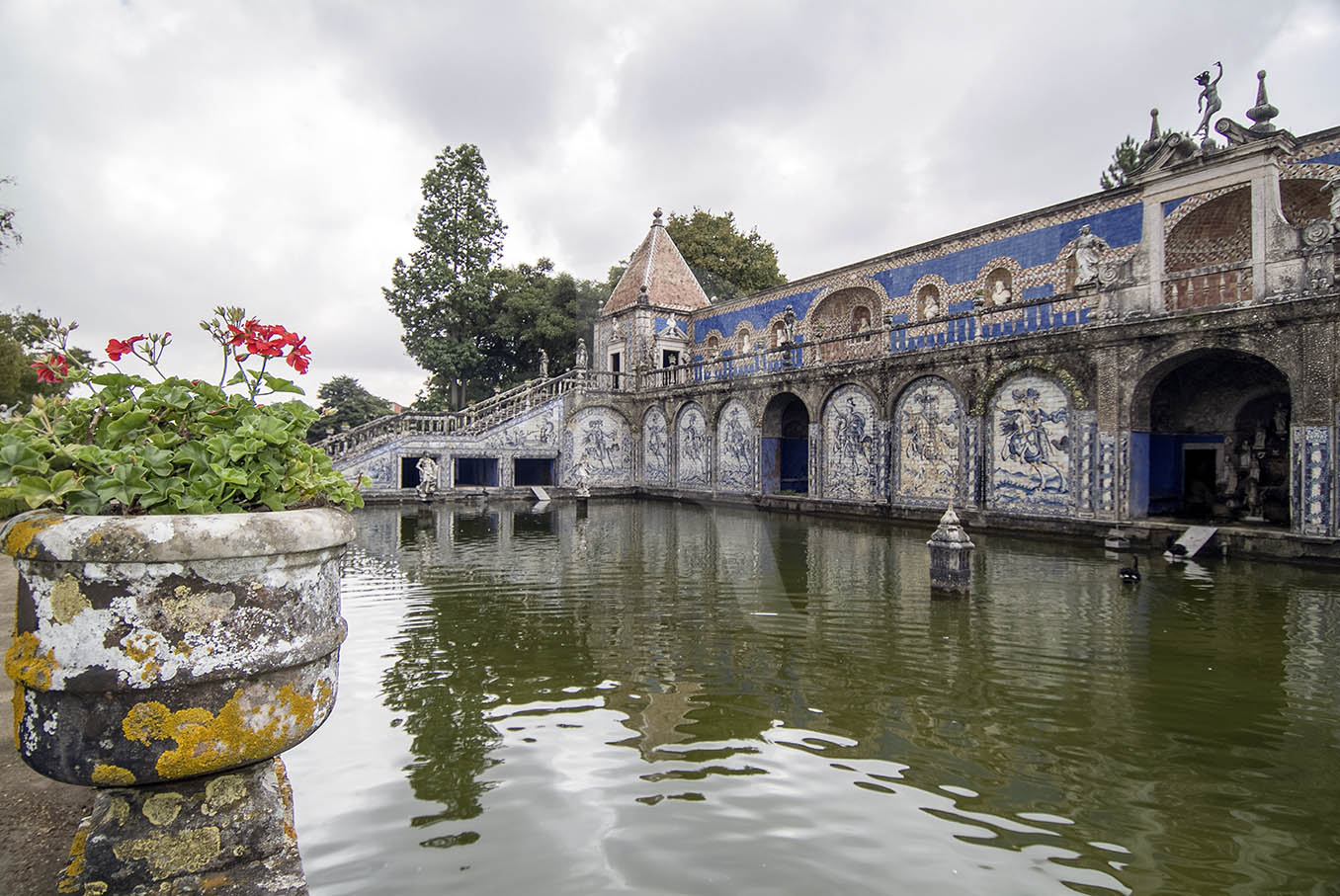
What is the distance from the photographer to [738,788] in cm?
380

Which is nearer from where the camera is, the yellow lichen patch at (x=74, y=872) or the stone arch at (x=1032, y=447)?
the yellow lichen patch at (x=74, y=872)

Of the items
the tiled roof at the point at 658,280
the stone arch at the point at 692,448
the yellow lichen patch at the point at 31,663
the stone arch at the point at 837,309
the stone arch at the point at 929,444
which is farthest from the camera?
the tiled roof at the point at 658,280

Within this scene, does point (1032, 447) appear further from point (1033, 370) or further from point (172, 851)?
point (172, 851)

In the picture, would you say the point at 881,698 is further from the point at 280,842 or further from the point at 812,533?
the point at 812,533

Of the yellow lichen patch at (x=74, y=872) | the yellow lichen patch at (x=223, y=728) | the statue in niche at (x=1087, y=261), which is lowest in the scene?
the yellow lichen patch at (x=74, y=872)

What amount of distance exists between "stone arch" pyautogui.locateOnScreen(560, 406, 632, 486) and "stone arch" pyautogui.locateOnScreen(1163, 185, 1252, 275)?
1857cm

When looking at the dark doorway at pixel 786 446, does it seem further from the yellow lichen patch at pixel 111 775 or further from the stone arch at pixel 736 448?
the yellow lichen patch at pixel 111 775

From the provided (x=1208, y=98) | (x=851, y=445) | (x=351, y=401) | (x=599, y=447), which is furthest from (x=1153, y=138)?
(x=351, y=401)

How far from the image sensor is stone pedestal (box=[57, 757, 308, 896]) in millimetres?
2043

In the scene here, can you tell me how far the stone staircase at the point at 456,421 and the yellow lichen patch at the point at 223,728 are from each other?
22497 millimetres

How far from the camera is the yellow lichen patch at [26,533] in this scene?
75.2 inches

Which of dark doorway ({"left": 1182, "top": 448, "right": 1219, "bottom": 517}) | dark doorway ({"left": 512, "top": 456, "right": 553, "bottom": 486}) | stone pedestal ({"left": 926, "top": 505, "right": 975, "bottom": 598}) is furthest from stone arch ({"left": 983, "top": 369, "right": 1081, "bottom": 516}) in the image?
dark doorway ({"left": 512, "top": 456, "right": 553, "bottom": 486})

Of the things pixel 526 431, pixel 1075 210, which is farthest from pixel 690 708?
pixel 526 431

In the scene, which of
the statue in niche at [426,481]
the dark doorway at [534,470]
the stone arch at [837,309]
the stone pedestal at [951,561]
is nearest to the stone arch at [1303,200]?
the stone arch at [837,309]
